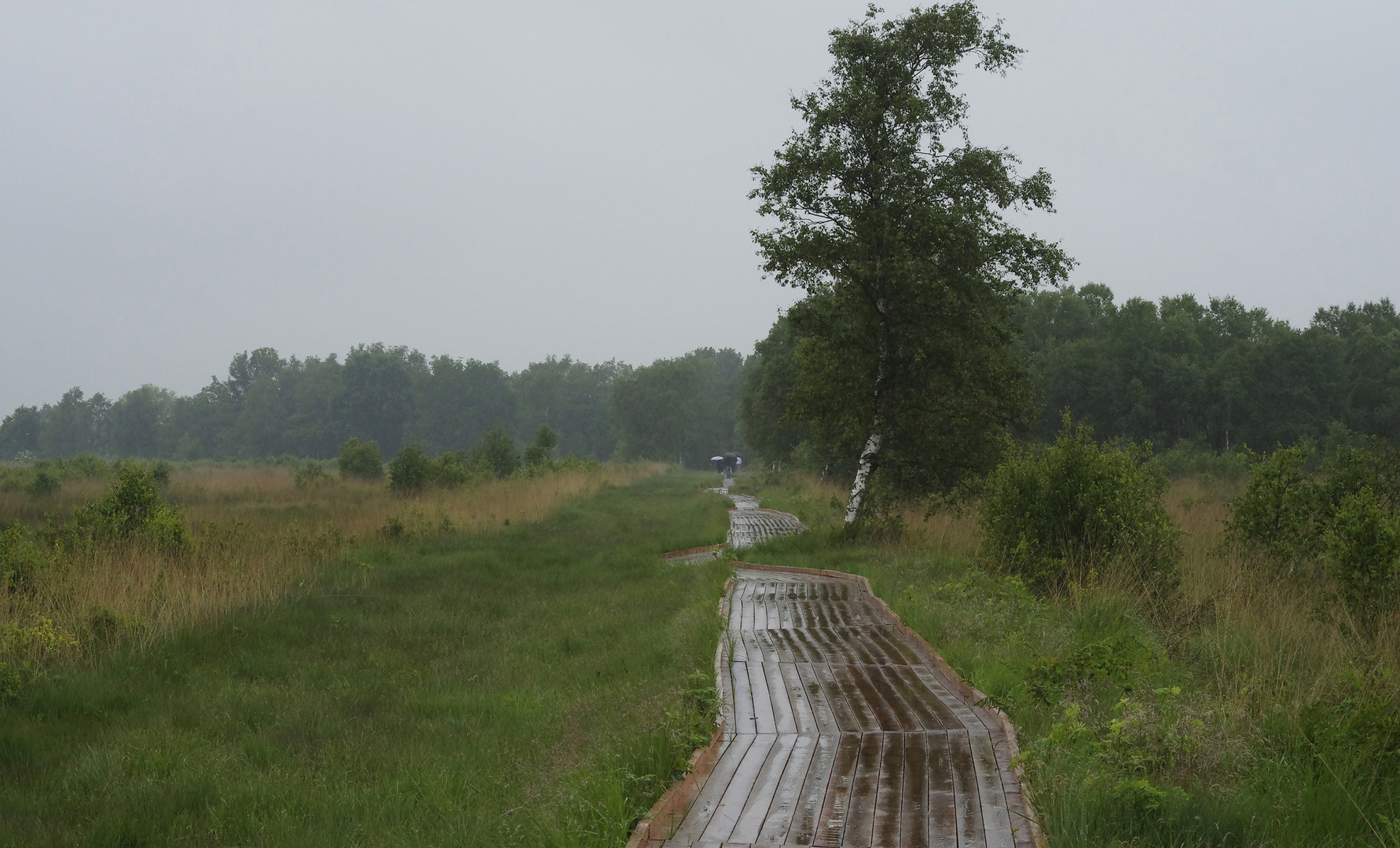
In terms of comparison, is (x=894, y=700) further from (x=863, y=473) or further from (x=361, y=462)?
(x=361, y=462)

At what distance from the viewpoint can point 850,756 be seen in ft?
17.3

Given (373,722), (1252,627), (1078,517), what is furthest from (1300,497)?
(373,722)

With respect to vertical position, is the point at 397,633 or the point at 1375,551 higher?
the point at 1375,551

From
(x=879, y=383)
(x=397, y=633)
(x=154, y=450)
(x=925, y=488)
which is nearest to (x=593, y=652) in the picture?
(x=397, y=633)

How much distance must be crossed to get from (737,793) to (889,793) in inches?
30.2

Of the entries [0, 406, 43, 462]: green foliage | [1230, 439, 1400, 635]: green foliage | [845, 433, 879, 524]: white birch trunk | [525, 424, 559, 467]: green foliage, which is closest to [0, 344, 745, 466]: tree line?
[0, 406, 43, 462]: green foliage

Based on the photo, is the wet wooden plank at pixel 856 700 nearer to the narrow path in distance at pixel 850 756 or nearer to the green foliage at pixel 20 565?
the narrow path in distance at pixel 850 756

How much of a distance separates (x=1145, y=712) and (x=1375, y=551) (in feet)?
14.9

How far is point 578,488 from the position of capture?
124 ft

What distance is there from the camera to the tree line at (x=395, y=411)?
10269 centimetres

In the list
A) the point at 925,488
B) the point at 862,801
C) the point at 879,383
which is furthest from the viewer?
the point at 925,488

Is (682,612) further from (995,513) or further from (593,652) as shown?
(995,513)

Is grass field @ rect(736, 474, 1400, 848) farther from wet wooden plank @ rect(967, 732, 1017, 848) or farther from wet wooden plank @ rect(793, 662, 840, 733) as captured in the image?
wet wooden plank @ rect(793, 662, 840, 733)

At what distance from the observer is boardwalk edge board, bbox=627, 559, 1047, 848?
4234 millimetres
